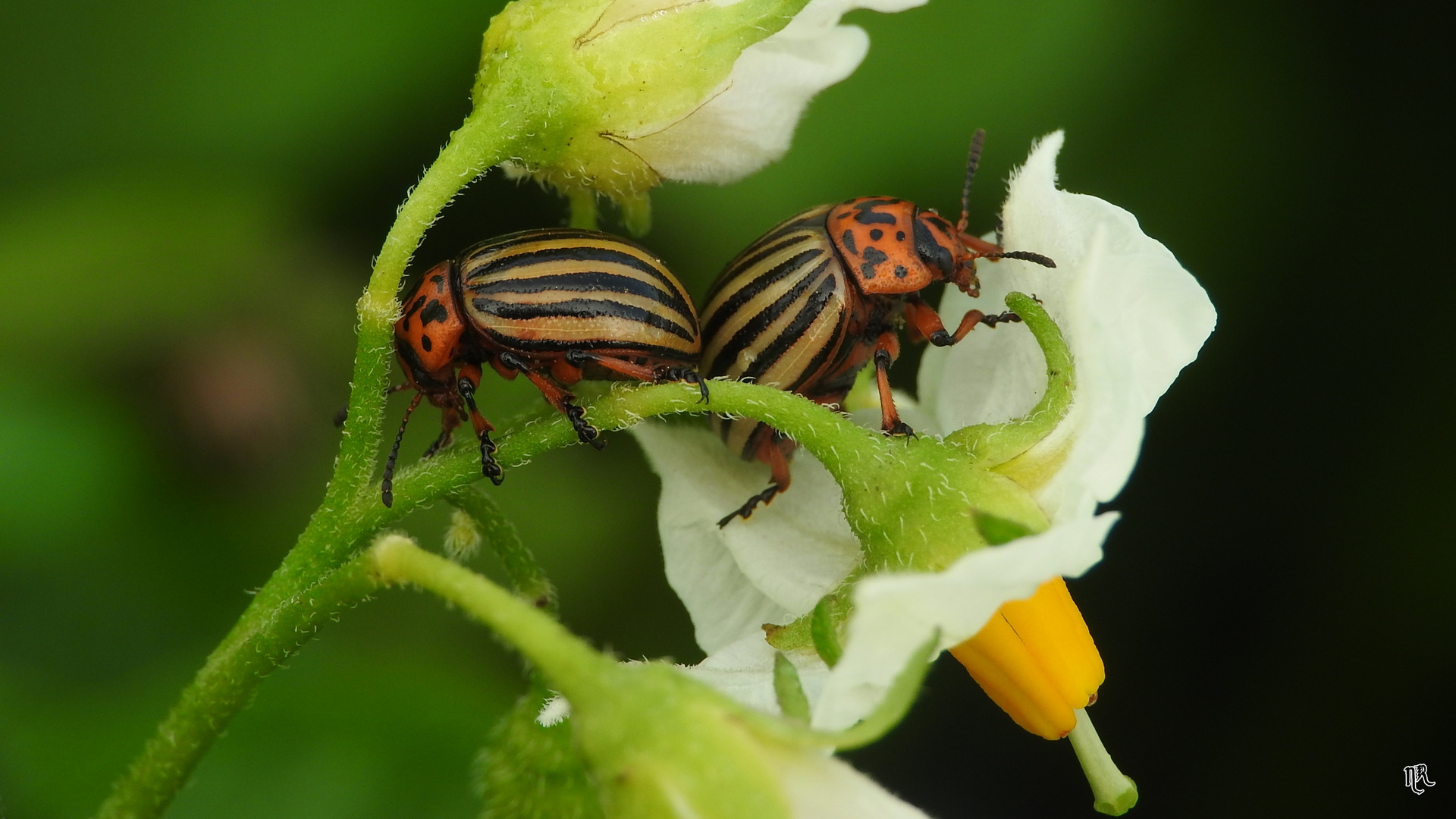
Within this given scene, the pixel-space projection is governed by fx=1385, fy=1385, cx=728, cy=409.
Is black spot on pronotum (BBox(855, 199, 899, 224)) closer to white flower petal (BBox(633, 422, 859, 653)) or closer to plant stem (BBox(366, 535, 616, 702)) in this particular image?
white flower petal (BBox(633, 422, 859, 653))

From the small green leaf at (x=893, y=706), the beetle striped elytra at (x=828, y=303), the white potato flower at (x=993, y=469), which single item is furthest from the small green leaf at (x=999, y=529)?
the beetle striped elytra at (x=828, y=303)

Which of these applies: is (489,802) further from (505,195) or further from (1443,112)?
(1443,112)

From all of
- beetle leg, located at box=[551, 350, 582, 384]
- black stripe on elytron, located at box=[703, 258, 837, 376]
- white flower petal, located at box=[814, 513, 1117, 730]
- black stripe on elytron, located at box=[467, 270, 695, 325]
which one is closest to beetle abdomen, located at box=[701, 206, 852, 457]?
black stripe on elytron, located at box=[703, 258, 837, 376]

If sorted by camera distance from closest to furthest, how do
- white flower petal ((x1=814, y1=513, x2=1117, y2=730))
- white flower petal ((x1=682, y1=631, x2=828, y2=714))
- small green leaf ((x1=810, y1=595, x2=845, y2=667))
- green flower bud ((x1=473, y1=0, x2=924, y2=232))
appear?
white flower petal ((x1=814, y1=513, x2=1117, y2=730)) → small green leaf ((x1=810, y1=595, x2=845, y2=667)) → white flower petal ((x1=682, y1=631, x2=828, y2=714)) → green flower bud ((x1=473, y1=0, x2=924, y2=232))

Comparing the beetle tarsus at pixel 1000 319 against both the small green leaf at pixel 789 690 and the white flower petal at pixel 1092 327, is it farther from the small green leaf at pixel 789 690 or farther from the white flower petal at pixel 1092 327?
the small green leaf at pixel 789 690

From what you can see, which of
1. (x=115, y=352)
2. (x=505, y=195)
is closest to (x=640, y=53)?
(x=505, y=195)

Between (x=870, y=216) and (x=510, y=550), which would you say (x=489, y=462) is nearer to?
(x=510, y=550)
